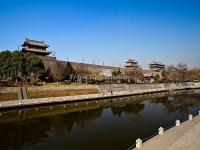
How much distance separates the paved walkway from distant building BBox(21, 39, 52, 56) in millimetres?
47408

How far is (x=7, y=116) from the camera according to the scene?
82.3ft

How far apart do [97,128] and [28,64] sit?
28346 mm

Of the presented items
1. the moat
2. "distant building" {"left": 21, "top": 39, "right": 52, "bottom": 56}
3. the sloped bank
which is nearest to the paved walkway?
the moat

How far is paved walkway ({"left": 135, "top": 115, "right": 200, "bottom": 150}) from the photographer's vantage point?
11609 mm

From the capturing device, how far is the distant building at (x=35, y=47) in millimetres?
56000

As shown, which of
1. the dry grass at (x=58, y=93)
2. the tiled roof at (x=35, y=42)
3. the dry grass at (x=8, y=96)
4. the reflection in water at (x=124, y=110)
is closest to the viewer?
the reflection in water at (x=124, y=110)

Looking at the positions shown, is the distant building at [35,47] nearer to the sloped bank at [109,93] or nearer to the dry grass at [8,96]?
the sloped bank at [109,93]

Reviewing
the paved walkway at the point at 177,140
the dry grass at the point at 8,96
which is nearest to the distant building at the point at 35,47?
the dry grass at the point at 8,96

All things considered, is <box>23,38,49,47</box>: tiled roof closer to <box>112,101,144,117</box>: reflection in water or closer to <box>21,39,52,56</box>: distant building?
<box>21,39,52,56</box>: distant building

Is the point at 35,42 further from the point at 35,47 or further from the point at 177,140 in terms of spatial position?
the point at 177,140

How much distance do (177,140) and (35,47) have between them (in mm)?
50935

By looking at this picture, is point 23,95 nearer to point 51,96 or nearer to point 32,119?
point 51,96

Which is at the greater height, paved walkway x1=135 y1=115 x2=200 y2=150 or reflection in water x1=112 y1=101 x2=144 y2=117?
paved walkway x1=135 y1=115 x2=200 y2=150

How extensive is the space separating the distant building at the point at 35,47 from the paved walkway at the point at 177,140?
156ft
